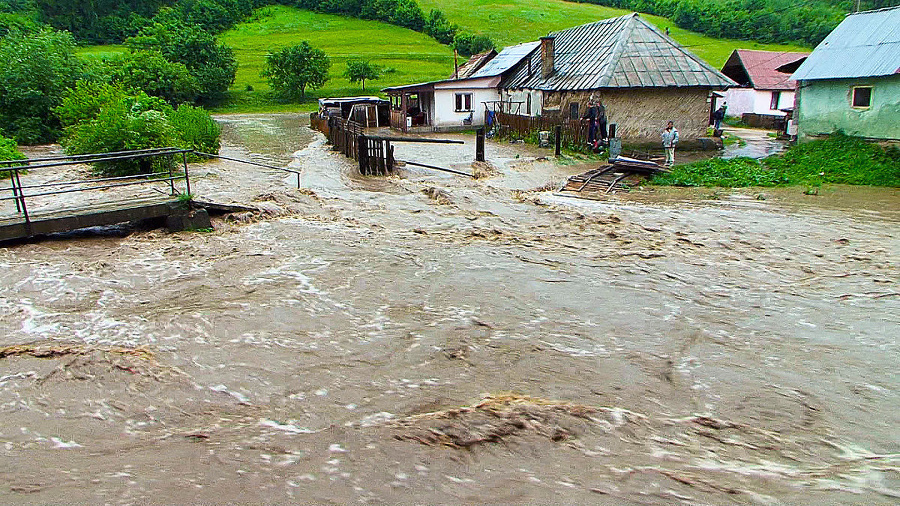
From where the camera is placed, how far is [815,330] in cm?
717

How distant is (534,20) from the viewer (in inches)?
3278

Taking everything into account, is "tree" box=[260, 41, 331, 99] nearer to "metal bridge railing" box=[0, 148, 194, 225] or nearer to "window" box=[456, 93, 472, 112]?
"window" box=[456, 93, 472, 112]

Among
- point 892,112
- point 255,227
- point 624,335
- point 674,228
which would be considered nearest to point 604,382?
point 624,335

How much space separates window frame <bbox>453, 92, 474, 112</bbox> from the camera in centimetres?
3653

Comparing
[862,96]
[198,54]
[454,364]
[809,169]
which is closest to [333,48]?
[198,54]

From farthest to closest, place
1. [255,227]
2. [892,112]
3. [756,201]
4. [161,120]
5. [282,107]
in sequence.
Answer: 1. [282,107]
2. [892,112]
3. [161,120]
4. [756,201]
5. [255,227]

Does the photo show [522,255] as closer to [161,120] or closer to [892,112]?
[161,120]

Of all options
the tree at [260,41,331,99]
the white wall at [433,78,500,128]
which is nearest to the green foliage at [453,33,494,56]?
→ the tree at [260,41,331,99]

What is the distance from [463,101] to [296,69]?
90.4 ft

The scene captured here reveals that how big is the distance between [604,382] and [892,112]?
18941mm

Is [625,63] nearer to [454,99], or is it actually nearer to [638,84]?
[638,84]

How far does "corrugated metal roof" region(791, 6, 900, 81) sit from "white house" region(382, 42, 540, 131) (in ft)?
50.5

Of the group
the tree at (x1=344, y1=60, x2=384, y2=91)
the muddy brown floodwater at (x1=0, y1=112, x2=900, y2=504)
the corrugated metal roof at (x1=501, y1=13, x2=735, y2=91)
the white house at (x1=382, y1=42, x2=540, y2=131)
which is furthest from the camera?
the tree at (x1=344, y1=60, x2=384, y2=91)

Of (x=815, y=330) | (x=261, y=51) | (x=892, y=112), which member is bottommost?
(x=815, y=330)
